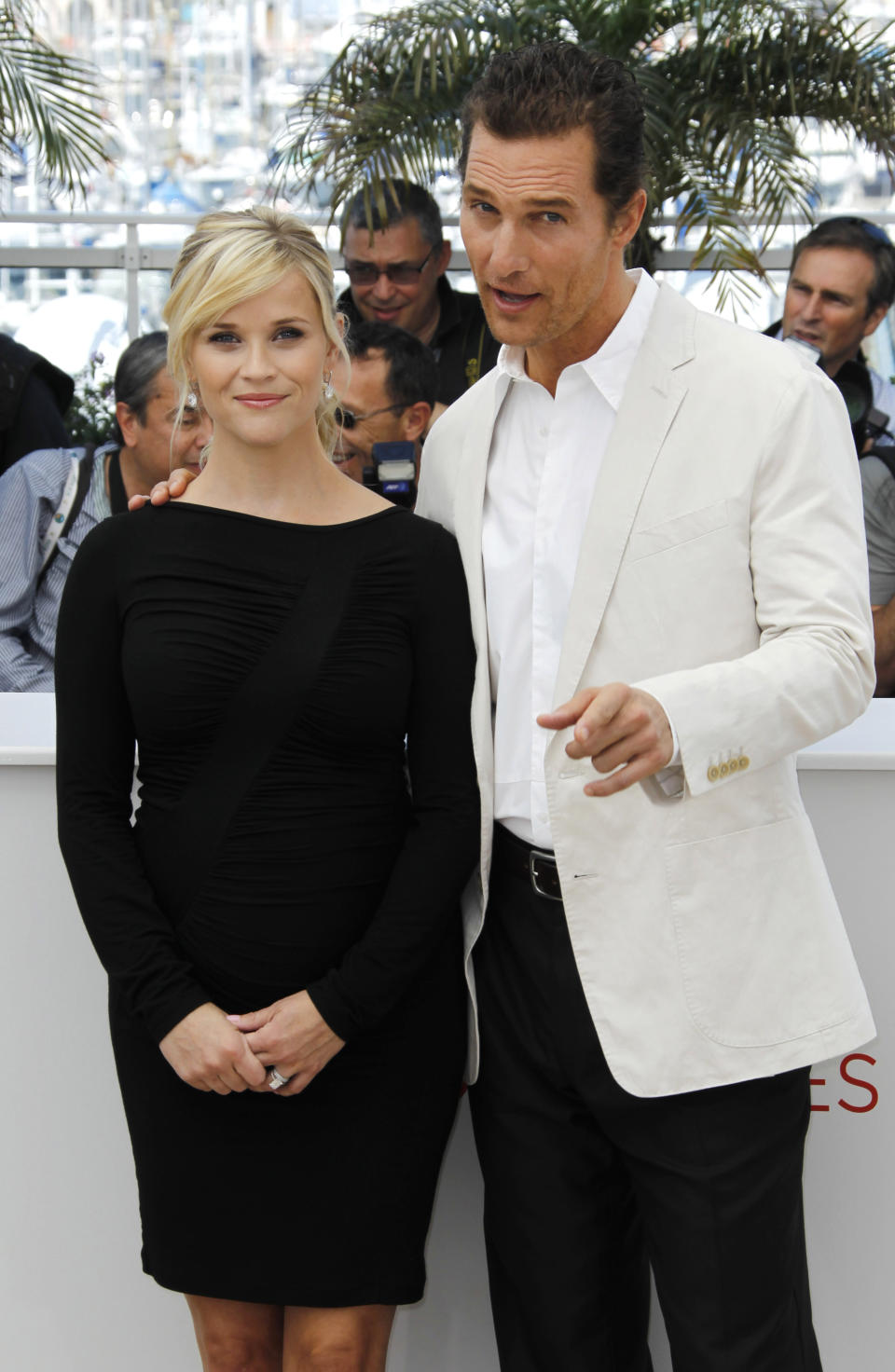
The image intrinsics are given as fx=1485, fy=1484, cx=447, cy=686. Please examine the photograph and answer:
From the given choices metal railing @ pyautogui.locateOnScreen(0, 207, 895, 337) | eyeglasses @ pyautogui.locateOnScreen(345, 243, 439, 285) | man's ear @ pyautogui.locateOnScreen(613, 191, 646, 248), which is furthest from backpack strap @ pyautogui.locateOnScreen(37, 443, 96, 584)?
man's ear @ pyautogui.locateOnScreen(613, 191, 646, 248)

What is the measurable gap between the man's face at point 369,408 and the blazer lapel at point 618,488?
66.3 inches

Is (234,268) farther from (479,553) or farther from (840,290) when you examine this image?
(840,290)

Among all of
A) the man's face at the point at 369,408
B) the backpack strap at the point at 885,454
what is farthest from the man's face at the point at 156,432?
the backpack strap at the point at 885,454

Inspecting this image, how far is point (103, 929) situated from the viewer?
182 cm

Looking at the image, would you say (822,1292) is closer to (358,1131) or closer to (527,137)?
(358,1131)

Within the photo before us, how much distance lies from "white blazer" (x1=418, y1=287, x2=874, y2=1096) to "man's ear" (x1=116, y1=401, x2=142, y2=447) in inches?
79.3

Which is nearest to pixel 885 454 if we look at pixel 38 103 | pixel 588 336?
pixel 588 336

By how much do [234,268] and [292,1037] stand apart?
0.93 m

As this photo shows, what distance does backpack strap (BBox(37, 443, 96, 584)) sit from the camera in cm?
343

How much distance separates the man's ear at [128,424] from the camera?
3.58 meters

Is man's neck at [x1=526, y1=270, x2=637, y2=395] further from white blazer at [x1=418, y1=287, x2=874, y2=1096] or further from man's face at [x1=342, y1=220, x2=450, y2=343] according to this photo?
man's face at [x1=342, y1=220, x2=450, y2=343]

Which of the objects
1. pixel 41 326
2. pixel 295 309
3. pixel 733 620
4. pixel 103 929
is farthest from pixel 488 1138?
pixel 41 326

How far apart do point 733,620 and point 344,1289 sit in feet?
3.16

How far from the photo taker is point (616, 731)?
144 centimetres
